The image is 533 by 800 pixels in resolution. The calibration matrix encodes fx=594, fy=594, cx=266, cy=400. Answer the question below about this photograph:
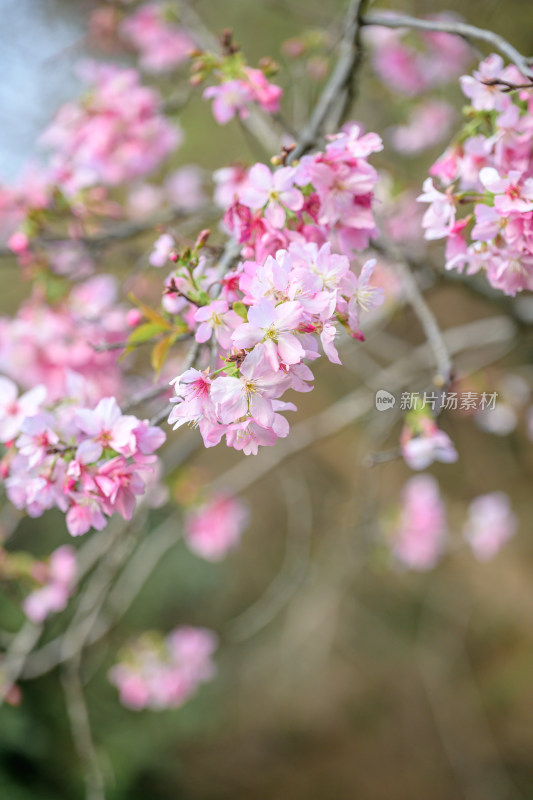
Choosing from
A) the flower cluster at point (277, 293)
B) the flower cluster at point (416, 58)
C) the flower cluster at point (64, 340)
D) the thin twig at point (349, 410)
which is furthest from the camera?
the flower cluster at point (416, 58)

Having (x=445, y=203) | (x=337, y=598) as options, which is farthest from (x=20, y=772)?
(x=445, y=203)

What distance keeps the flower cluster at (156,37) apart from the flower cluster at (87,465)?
1391 mm

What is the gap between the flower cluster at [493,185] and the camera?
0.58 metres

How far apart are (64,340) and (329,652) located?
2262 millimetres

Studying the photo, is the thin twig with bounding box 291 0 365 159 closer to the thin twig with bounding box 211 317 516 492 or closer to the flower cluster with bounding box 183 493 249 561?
the thin twig with bounding box 211 317 516 492

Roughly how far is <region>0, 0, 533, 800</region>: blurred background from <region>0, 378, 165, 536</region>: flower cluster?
176 cm

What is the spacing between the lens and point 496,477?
9.01 feet

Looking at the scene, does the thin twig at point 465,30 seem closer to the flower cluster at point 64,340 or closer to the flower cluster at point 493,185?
the flower cluster at point 493,185

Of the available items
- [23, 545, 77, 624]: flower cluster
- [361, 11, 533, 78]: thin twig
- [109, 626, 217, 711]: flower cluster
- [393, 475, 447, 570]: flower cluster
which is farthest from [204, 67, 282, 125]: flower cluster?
[109, 626, 217, 711]: flower cluster

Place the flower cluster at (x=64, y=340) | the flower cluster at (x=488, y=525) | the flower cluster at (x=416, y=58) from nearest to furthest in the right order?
the flower cluster at (x=64, y=340) → the flower cluster at (x=416, y=58) → the flower cluster at (x=488, y=525)

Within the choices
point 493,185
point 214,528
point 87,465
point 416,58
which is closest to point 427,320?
point 493,185

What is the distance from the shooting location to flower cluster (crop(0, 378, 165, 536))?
0.57 metres
